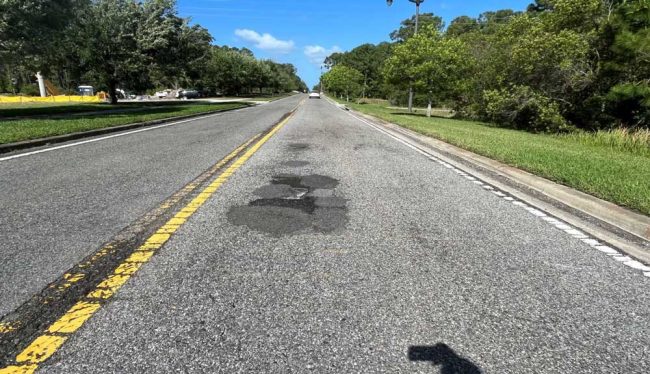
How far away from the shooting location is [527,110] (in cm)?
2133

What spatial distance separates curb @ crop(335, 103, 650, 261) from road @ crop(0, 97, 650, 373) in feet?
1.45

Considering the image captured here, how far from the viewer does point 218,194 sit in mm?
5637

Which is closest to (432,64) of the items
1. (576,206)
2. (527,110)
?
(527,110)

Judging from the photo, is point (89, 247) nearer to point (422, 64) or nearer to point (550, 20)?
point (550, 20)

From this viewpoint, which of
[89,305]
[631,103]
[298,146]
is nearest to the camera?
[89,305]

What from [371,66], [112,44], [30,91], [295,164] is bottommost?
[295,164]

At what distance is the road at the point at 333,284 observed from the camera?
7.39 ft

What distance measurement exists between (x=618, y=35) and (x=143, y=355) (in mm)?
21340

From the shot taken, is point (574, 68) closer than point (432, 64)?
Yes

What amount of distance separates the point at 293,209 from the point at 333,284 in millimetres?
2071

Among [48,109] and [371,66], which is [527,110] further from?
[371,66]

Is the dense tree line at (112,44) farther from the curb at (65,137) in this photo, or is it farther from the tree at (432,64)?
the tree at (432,64)

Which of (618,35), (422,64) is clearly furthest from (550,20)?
(422,64)

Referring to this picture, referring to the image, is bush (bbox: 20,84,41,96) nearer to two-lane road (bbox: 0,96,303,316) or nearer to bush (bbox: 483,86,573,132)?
two-lane road (bbox: 0,96,303,316)
